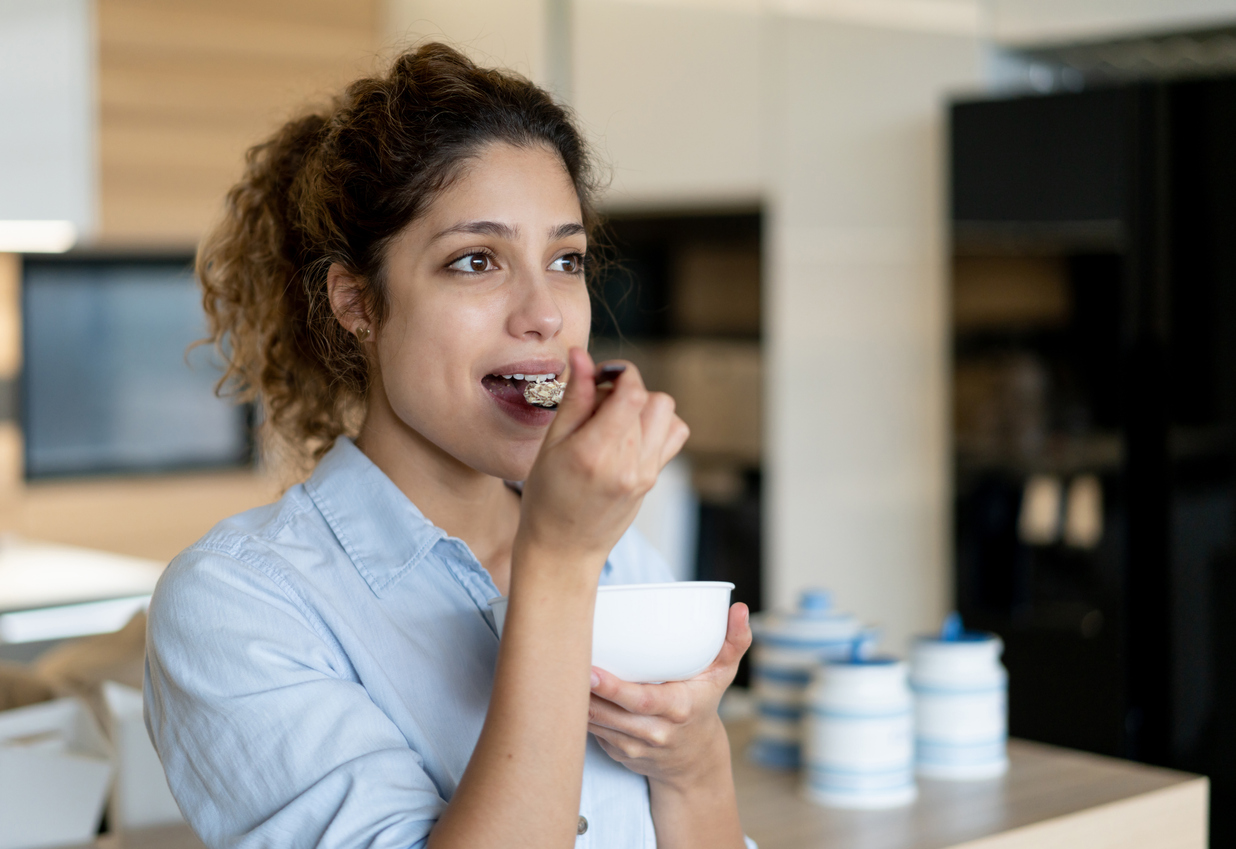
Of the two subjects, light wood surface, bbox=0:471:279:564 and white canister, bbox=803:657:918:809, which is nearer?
white canister, bbox=803:657:918:809

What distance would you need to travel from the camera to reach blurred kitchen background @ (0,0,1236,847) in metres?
Result: 2.39

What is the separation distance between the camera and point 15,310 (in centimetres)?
305

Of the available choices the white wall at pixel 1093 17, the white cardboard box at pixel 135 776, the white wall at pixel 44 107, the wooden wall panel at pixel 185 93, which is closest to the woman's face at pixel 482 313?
the white cardboard box at pixel 135 776

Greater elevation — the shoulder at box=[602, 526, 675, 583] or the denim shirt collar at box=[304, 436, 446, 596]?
the denim shirt collar at box=[304, 436, 446, 596]

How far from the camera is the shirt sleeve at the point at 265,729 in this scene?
2.73 feet

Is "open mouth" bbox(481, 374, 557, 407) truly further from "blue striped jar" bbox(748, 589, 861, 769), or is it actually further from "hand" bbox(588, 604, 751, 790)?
"blue striped jar" bbox(748, 589, 861, 769)

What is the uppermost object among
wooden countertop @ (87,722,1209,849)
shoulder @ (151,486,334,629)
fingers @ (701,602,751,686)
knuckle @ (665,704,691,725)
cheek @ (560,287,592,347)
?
cheek @ (560,287,592,347)

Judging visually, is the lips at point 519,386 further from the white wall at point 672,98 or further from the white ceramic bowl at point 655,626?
the white wall at point 672,98

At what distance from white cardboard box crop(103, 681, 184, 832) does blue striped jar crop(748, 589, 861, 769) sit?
2.11ft

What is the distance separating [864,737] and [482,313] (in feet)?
2.11

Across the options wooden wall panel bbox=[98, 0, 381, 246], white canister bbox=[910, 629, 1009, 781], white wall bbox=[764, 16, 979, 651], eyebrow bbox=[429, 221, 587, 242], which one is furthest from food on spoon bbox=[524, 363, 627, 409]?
wooden wall panel bbox=[98, 0, 381, 246]

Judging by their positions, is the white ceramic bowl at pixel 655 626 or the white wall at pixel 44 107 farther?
the white wall at pixel 44 107

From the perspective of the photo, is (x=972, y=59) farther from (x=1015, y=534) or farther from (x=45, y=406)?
(x=45, y=406)

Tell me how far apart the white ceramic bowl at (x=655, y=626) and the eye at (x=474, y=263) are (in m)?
0.26
